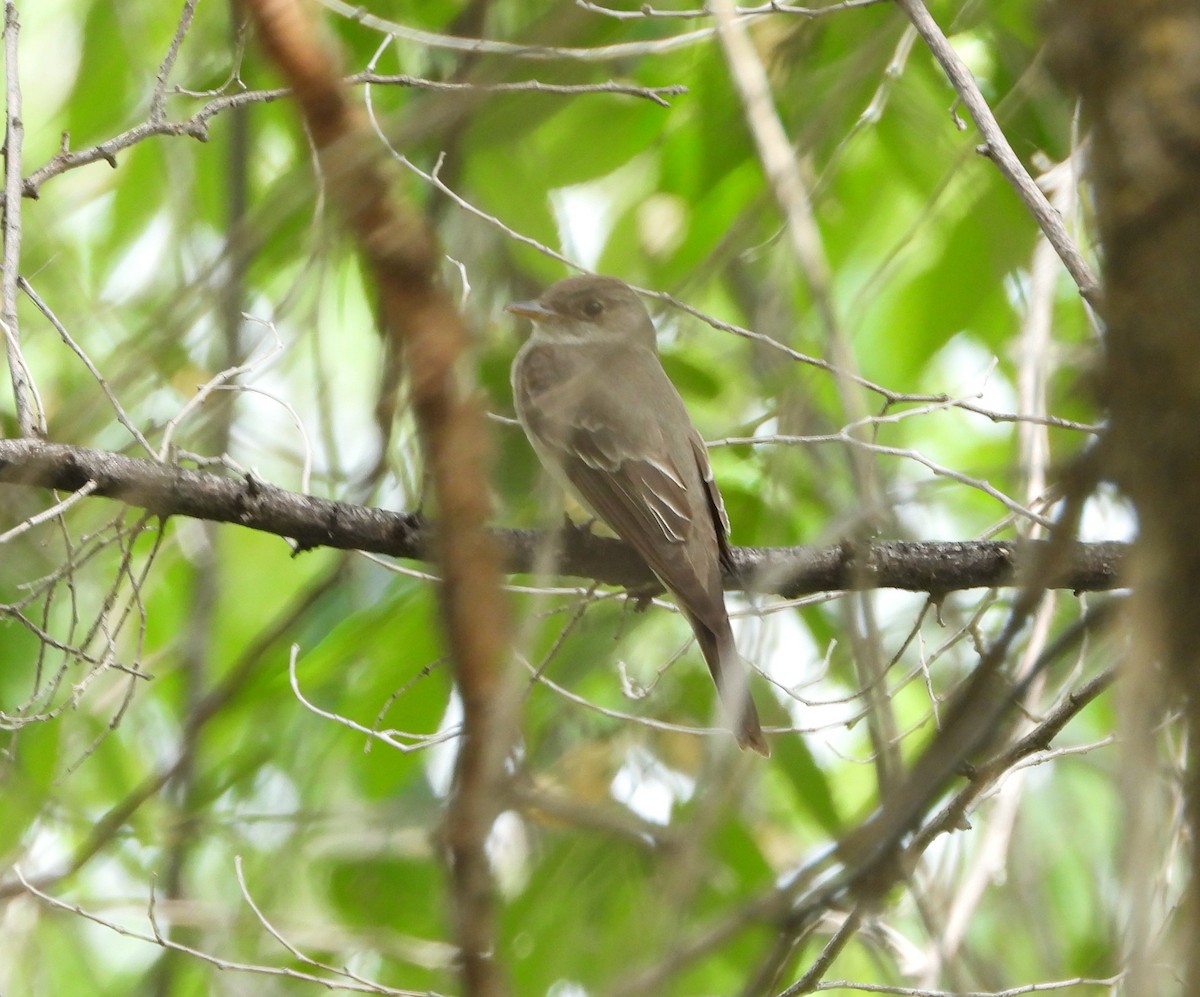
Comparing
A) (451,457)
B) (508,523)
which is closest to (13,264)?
(508,523)

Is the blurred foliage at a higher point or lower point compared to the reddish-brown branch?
higher

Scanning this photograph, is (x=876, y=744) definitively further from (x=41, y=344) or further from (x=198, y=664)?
(x=41, y=344)

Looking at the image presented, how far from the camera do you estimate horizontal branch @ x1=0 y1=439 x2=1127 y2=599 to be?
8.68 feet

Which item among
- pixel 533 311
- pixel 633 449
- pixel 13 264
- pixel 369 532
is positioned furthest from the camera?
pixel 533 311

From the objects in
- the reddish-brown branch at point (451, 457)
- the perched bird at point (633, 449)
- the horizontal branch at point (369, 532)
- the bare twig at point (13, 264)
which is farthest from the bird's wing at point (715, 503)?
the reddish-brown branch at point (451, 457)

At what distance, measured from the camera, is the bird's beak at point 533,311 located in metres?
5.10

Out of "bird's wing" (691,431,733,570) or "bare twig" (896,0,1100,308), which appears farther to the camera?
"bird's wing" (691,431,733,570)

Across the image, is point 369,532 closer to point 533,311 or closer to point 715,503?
point 715,503

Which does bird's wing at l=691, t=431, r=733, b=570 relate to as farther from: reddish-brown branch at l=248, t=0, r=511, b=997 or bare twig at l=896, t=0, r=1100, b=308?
reddish-brown branch at l=248, t=0, r=511, b=997

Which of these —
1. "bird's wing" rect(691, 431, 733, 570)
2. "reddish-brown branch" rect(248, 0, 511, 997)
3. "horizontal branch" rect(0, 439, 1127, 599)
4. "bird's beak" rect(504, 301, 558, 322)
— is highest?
"bird's beak" rect(504, 301, 558, 322)

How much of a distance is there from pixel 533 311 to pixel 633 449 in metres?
0.74

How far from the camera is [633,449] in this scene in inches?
191

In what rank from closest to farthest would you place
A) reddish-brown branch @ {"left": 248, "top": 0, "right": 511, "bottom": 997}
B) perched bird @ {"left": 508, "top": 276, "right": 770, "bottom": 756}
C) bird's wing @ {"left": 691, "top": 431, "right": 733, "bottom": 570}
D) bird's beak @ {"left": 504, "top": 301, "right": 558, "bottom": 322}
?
1. reddish-brown branch @ {"left": 248, "top": 0, "right": 511, "bottom": 997}
2. perched bird @ {"left": 508, "top": 276, "right": 770, "bottom": 756}
3. bird's wing @ {"left": 691, "top": 431, "right": 733, "bottom": 570}
4. bird's beak @ {"left": 504, "top": 301, "right": 558, "bottom": 322}

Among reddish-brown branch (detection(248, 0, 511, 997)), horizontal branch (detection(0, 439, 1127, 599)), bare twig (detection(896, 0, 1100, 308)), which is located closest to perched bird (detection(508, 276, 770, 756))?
horizontal branch (detection(0, 439, 1127, 599))
